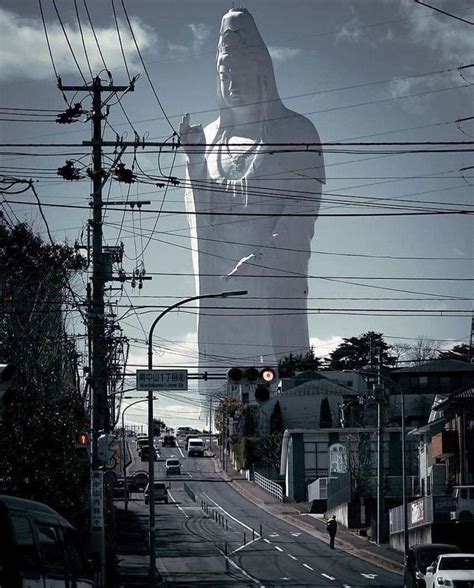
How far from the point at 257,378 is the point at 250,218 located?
3819 inches

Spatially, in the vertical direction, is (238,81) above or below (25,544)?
above

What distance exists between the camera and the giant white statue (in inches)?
4966

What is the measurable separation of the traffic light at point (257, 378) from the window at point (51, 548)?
15.8m

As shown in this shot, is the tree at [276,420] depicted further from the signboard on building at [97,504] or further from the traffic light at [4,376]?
the traffic light at [4,376]

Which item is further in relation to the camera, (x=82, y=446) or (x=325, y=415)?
(x=325, y=415)

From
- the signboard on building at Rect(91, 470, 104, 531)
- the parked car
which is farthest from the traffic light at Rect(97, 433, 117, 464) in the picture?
the parked car

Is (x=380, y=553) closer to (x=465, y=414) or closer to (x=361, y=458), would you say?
(x=465, y=414)

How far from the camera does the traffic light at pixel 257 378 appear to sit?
33438mm

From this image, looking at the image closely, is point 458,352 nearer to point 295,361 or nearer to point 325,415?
point 295,361

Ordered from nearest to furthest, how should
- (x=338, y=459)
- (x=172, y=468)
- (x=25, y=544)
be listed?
1. (x=25, y=544)
2. (x=338, y=459)
3. (x=172, y=468)

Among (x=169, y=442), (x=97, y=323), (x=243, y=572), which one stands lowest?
(x=243, y=572)

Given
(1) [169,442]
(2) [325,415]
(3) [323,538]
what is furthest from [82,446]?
(1) [169,442]

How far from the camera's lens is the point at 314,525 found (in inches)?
2798

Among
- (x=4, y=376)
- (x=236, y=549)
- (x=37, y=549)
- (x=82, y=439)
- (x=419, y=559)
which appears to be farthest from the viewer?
(x=236, y=549)
